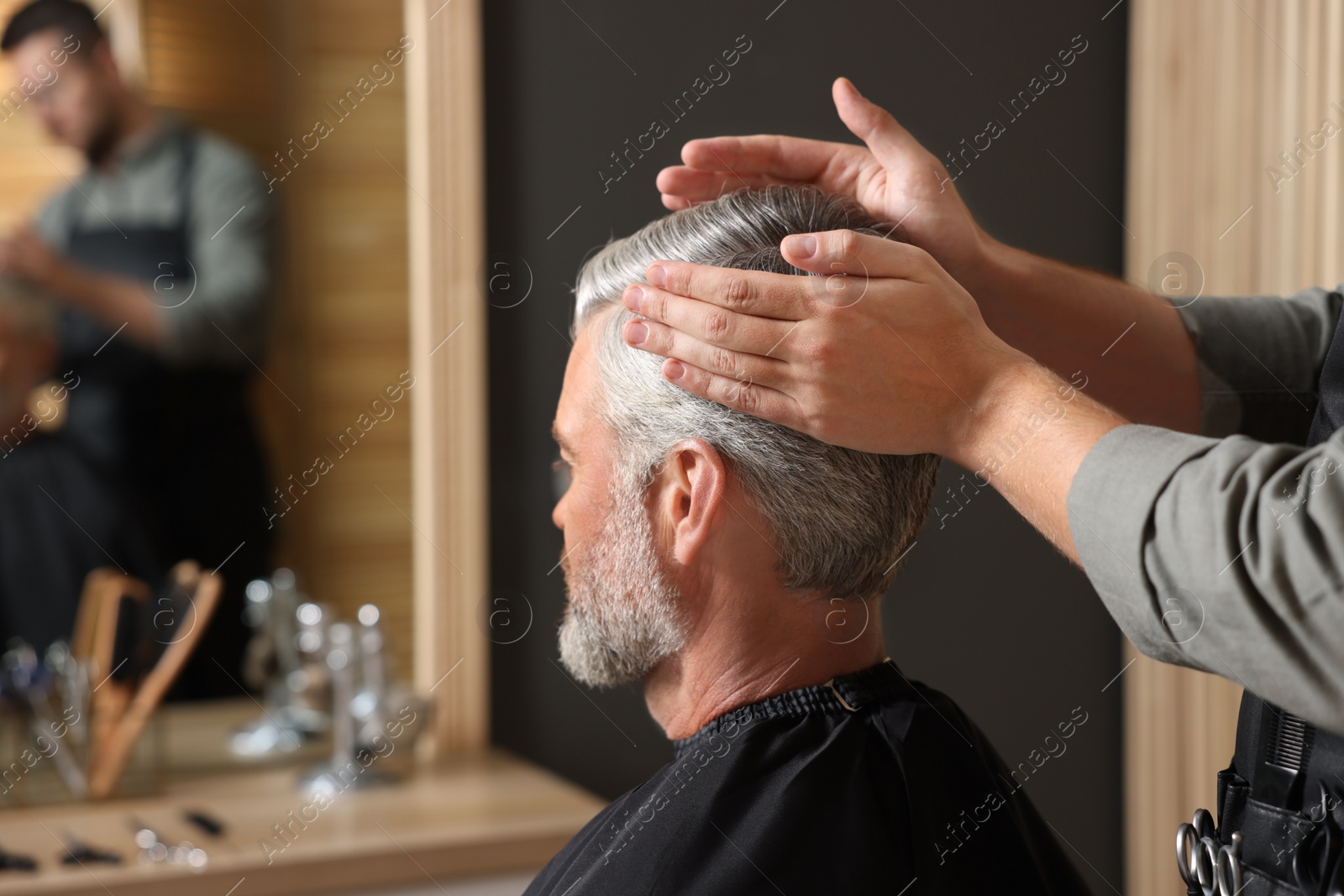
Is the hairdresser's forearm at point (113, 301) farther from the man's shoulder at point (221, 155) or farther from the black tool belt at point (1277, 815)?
the black tool belt at point (1277, 815)

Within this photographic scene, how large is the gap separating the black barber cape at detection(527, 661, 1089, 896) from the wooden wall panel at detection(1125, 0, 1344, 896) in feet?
4.82

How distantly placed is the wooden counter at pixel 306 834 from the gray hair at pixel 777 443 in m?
0.96

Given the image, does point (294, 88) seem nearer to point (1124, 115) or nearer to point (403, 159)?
point (403, 159)

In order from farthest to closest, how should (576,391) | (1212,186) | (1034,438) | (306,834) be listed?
1. (1212,186)
2. (306,834)
3. (576,391)
4. (1034,438)

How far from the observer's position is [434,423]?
234cm

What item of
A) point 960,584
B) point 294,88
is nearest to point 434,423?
point 294,88

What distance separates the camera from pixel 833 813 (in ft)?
3.39

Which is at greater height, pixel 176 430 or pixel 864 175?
pixel 176 430

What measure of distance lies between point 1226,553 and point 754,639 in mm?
573

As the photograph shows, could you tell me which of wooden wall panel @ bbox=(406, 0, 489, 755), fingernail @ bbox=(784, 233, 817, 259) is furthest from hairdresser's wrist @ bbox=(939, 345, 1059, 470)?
wooden wall panel @ bbox=(406, 0, 489, 755)

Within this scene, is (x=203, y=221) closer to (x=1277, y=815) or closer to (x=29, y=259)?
(x=29, y=259)

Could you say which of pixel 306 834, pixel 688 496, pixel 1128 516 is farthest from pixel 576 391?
pixel 306 834

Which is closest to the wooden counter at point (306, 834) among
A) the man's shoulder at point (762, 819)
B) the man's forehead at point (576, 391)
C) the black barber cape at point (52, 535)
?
the black barber cape at point (52, 535)

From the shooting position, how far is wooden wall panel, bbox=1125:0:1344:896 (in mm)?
2154
